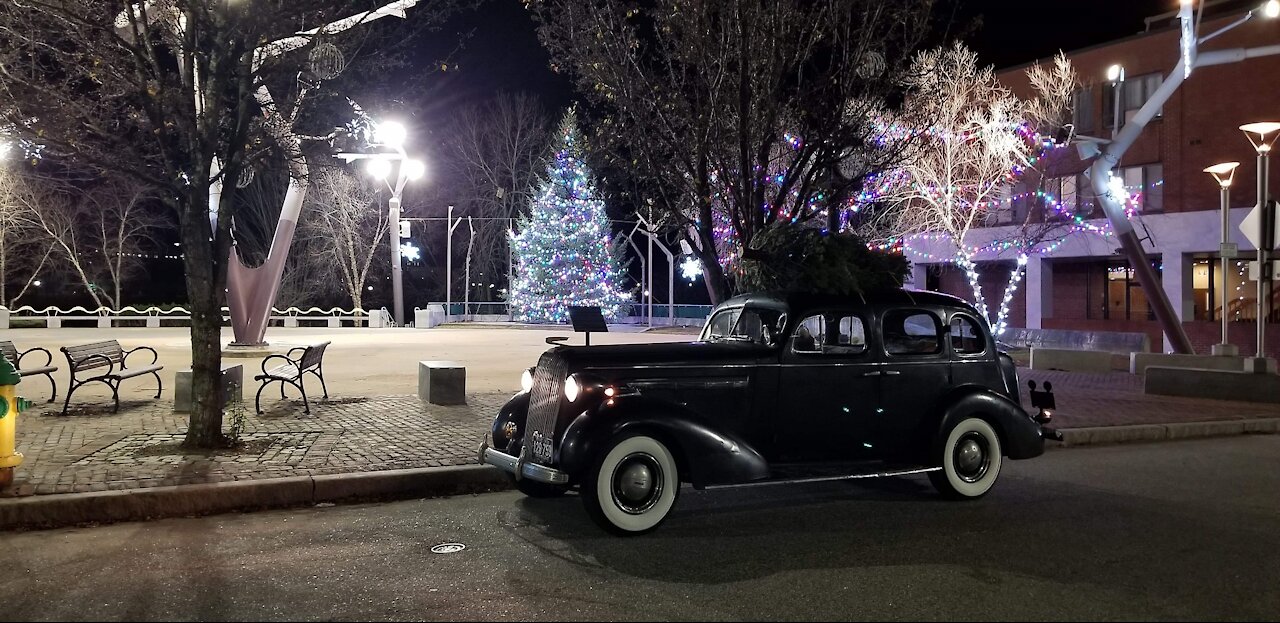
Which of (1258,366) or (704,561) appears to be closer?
(704,561)

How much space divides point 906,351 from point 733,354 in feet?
5.59

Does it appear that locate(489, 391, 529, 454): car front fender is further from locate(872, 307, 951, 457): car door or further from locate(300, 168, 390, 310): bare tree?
locate(300, 168, 390, 310): bare tree

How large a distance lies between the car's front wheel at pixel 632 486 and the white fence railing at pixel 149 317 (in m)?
32.1

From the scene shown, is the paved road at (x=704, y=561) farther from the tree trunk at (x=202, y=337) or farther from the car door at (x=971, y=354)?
the tree trunk at (x=202, y=337)

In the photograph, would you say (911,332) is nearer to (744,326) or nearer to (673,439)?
(744,326)

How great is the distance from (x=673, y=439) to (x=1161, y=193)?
28.9 metres

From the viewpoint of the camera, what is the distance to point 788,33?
10.0m

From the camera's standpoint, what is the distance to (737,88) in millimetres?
10117

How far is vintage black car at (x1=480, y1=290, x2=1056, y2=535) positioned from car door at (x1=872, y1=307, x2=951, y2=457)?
0.01 metres

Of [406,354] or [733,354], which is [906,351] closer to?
[733,354]

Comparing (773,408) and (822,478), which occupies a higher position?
(773,408)

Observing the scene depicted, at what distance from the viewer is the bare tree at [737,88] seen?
32.9ft

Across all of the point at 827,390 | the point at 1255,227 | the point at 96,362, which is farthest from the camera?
the point at 1255,227

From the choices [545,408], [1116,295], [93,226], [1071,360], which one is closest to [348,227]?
[93,226]
